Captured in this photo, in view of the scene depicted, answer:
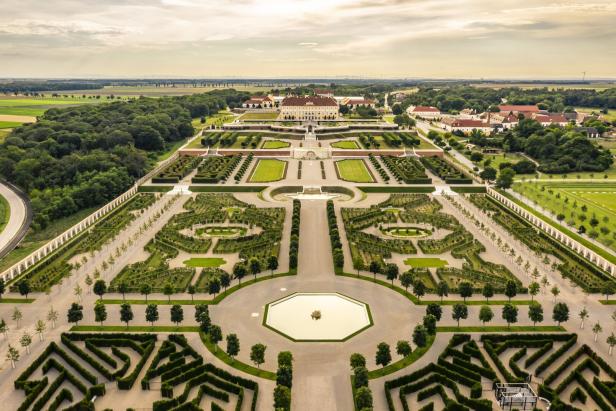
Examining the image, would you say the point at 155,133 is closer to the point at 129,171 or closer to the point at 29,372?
the point at 129,171

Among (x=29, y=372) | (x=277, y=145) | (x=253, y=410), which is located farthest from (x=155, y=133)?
(x=253, y=410)

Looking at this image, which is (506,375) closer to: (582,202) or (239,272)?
(239,272)

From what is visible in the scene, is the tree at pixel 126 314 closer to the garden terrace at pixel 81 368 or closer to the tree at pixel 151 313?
the tree at pixel 151 313

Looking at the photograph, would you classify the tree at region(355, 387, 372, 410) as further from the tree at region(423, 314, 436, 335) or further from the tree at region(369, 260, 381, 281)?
the tree at region(369, 260, 381, 281)

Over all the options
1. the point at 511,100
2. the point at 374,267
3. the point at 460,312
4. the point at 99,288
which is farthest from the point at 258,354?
the point at 511,100

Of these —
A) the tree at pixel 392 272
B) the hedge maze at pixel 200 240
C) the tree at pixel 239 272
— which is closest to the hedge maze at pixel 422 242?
the tree at pixel 392 272
